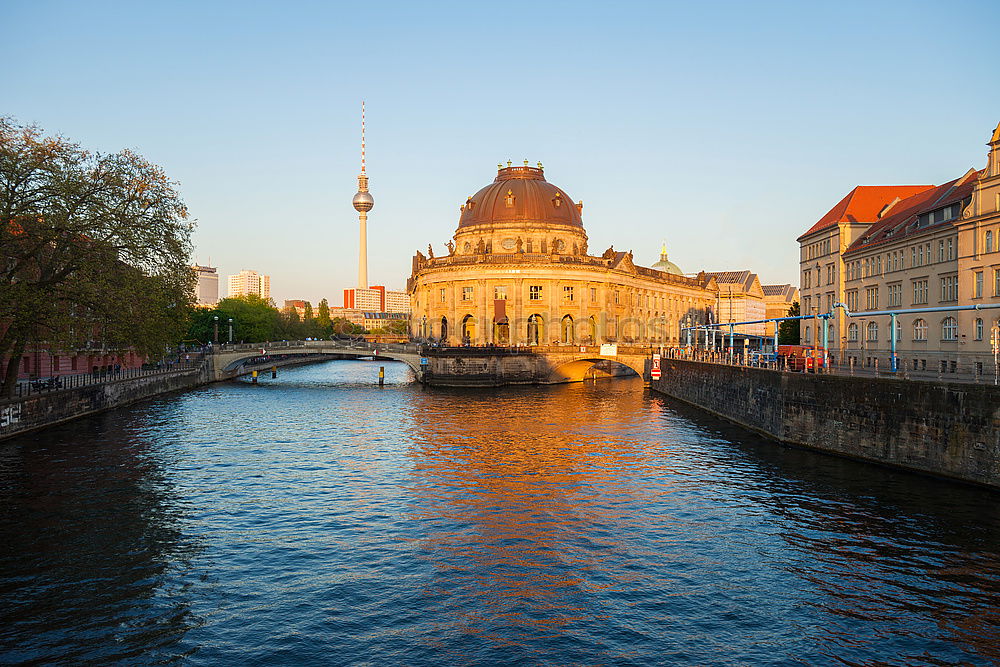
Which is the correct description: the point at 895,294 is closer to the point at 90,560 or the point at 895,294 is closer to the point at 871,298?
the point at 871,298

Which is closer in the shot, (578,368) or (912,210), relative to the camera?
(912,210)

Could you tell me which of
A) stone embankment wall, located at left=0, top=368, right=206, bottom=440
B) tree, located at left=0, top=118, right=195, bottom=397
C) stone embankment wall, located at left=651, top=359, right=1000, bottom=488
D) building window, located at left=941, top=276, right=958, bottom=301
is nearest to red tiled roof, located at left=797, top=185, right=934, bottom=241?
building window, located at left=941, top=276, right=958, bottom=301

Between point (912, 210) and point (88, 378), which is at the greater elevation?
point (912, 210)

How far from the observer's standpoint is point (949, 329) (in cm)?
5244

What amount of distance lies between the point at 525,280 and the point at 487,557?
84136 mm

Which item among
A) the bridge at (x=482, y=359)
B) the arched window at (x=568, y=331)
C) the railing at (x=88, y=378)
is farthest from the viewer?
the arched window at (x=568, y=331)

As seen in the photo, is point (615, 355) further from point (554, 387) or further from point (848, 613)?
point (848, 613)

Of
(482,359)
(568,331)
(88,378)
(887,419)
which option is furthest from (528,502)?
(568,331)

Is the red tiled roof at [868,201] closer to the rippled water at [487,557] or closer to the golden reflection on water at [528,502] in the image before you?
the golden reflection on water at [528,502]

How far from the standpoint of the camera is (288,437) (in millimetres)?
47938

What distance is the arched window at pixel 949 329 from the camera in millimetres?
51625

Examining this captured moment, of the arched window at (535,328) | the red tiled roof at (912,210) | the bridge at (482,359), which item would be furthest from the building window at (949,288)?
the arched window at (535,328)

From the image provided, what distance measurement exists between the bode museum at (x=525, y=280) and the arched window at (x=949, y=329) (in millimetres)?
57726

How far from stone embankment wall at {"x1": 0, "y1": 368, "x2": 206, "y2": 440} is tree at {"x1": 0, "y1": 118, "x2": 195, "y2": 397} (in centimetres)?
204
